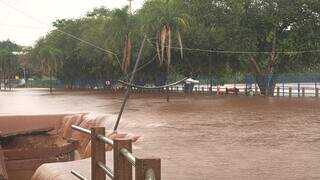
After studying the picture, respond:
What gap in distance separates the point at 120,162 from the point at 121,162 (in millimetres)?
12

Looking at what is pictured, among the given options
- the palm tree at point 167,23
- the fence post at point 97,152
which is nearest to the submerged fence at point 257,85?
the palm tree at point 167,23

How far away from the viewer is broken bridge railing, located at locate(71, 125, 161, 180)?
13.0 ft

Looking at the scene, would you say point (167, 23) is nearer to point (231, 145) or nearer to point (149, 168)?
point (231, 145)

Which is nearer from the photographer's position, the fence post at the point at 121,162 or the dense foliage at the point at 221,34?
the fence post at the point at 121,162

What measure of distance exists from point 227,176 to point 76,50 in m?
56.1

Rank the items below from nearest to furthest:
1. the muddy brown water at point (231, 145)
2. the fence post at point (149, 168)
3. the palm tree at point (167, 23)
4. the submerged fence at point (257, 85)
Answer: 1. the fence post at point (149, 168)
2. the muddy brown water at point (231, 145)
3. the palm tree at point (167, 23)
4. the submerged fence at point (257, 85)

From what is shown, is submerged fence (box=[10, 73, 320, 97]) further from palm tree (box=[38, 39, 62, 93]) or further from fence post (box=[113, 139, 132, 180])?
fence post (box=[113, 139, 132, 180])

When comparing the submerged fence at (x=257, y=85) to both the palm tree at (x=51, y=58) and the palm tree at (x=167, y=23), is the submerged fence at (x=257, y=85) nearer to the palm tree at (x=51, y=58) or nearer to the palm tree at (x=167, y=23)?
the palm tree at (x=51, y=58)

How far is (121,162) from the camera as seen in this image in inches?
195

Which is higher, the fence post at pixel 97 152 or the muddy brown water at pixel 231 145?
the fence post at pixel 97 152

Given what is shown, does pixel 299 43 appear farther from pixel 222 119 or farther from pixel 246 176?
pixel 246 176

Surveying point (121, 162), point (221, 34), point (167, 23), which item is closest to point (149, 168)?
point (121, 162)

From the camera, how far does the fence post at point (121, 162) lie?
193 inches

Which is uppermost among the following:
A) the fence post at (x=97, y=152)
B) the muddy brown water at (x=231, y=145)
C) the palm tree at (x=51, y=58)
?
the palm tree at (x=51, y=58)
